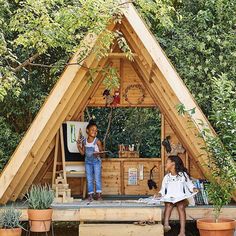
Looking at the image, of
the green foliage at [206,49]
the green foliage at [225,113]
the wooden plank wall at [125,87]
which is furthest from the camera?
the wooden plank wall at [125,87]

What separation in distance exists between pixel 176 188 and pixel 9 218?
2106 mm

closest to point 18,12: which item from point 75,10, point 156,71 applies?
point 75,10

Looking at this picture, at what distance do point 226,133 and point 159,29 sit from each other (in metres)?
3.21

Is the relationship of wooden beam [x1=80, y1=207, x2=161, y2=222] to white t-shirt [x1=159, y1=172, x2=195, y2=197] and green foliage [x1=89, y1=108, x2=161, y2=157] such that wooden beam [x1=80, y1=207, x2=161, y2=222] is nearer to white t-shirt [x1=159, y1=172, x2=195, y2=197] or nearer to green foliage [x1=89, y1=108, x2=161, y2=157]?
white t-shirt [x1=159, y1=172, x2=195, y2=197]

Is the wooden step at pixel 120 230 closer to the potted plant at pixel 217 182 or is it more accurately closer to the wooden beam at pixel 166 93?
the potted plant at pixel 217 182

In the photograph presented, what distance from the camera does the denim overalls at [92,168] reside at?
864 cm

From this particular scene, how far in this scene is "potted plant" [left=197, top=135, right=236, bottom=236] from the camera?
679cm

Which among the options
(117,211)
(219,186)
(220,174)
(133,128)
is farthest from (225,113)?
(133,128)

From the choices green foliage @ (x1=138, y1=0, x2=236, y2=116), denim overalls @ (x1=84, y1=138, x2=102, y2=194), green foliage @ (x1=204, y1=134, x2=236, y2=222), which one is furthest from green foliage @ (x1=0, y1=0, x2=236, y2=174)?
denim overalls @ (x1=84, y1=138, x2=102, y2=194)

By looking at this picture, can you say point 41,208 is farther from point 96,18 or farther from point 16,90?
point 96,18

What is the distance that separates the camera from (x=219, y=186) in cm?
693

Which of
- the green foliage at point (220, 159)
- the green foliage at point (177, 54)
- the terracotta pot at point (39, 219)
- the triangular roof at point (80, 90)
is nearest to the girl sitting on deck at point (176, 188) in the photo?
the triangular roof at point (80, 90)

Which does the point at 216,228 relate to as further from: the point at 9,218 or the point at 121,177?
the point at 121,177

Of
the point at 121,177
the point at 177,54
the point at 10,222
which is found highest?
the point at 177,54
